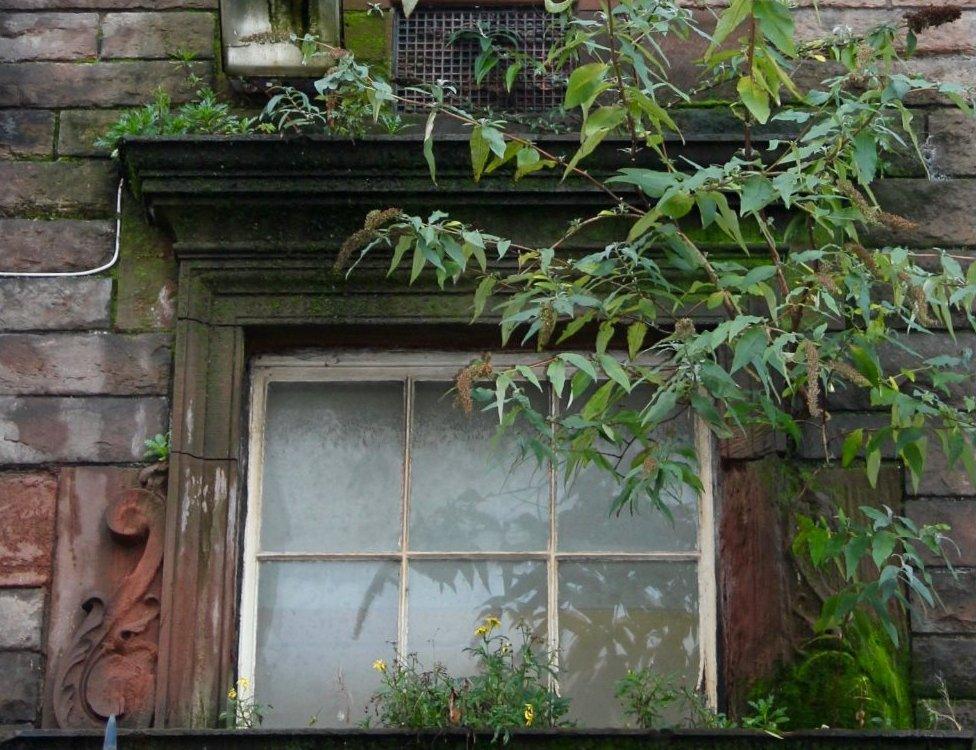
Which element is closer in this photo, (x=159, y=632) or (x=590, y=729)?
(x=590, y=729)

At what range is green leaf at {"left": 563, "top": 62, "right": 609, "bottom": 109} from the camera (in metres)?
4.26

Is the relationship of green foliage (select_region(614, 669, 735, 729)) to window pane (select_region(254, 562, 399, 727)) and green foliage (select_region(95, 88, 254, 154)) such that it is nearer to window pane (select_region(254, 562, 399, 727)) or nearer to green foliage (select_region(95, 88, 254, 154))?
window pane (select_region(254, 562, 399, 727))

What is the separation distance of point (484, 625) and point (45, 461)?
1307mm

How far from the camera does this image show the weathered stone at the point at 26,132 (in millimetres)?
5418

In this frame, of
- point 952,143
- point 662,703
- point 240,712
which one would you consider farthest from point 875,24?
point 240,712

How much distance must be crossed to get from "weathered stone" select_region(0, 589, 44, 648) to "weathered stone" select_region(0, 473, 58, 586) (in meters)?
0.03

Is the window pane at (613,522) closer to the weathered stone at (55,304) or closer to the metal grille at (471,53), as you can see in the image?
the metal grille at (471,53)

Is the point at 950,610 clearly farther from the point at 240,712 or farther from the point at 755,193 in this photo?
the point at 240,712

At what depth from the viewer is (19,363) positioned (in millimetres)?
5133

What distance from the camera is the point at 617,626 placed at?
4.98 m

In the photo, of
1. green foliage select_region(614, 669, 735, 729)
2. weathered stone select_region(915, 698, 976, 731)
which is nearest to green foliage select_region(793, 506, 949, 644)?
weathered stone select_region(915, 698, 976, 731)

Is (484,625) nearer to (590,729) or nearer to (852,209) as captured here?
(590,729)

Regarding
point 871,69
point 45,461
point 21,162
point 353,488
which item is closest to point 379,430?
point 353,488

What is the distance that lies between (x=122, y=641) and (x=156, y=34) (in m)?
1.92
